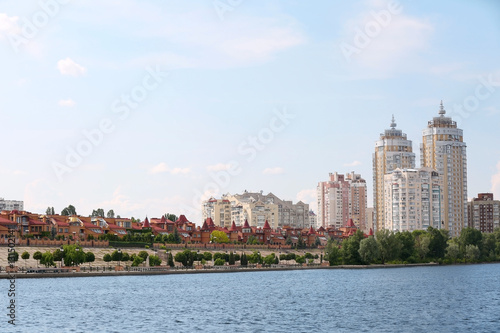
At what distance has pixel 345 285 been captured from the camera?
114875mm

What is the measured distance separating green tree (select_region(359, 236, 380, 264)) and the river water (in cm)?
3012

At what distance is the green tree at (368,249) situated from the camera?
156 m

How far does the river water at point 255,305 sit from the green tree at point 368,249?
30.1m

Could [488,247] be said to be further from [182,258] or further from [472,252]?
[182,258]

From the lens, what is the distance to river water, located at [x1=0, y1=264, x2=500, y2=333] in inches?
2576

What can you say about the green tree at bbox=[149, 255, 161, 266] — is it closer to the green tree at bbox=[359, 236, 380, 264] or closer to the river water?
the river water

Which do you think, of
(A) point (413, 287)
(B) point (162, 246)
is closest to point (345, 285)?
(A) point (413, 287)

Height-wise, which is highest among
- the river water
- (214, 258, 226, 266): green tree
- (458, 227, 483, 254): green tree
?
(458, 227, 483, 254): green tree

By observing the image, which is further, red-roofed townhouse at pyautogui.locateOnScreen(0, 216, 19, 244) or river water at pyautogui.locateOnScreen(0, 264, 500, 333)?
red-roofed townhouse at pyautogui.locateOnScreen(0, 216, 19, 244)

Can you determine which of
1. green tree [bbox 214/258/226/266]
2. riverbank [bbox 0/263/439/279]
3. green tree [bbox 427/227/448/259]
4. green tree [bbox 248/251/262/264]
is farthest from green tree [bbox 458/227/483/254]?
green tree [bbox 214/258/226/266]

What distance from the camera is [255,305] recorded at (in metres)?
83.3

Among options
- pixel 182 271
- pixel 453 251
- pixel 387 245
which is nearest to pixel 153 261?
pixel 182 271

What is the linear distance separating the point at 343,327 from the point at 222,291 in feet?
126

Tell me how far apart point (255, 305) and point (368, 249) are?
76.5 metres
